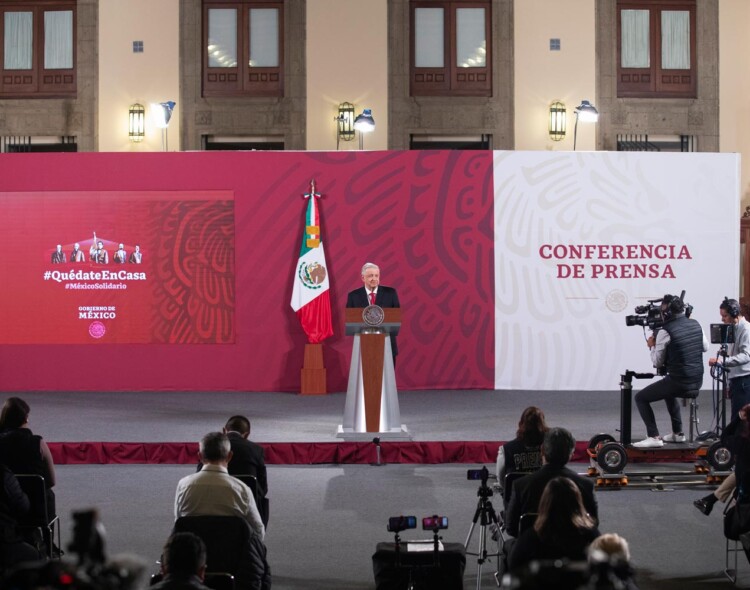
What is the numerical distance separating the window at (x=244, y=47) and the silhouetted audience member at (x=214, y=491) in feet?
36.3

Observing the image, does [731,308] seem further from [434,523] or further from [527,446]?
[434,523]

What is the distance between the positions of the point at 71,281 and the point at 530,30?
282 inches

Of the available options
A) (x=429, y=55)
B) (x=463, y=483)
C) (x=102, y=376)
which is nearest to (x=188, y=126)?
(x=429, y=55)

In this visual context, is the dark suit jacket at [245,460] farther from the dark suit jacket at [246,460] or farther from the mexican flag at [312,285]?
the mexican flag at [312,285]

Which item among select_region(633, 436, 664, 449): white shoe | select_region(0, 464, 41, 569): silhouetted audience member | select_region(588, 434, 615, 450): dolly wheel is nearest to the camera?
select_region(0, 464, 41, 569): silhouetted audience member

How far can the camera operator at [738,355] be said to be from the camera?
825 centimetres

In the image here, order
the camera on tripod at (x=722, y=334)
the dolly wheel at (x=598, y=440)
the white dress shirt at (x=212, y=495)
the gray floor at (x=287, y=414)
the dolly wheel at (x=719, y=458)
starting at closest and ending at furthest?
1. the white dress shirt at (x=212, y=495)
2. the dolly wheel at (x=719, y=458)
3. the dolly wheel at (x=598, y=440)
4. the camera on tripod at (x=722, y=334)
5. the gray floor at (x=287, y=414)

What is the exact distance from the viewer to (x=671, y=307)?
798 cm

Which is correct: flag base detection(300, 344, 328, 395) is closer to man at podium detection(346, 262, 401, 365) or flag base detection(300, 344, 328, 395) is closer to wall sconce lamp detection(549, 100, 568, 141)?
man at podium detection(346, 262, 401, 365)

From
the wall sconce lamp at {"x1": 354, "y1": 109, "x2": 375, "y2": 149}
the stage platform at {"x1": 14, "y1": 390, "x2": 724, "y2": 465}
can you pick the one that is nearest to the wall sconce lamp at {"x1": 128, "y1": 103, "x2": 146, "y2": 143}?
the wall sconce lamp at {"x1": 354, "y1": 109, "x2": 375, "y2": 149}

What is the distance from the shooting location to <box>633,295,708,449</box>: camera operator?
310 inches

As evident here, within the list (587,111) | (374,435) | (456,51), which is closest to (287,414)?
(374,435)

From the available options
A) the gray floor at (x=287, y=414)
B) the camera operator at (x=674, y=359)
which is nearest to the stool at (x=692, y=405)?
the camera operator at (x=674, y=359)

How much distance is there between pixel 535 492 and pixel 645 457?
3620 mm
